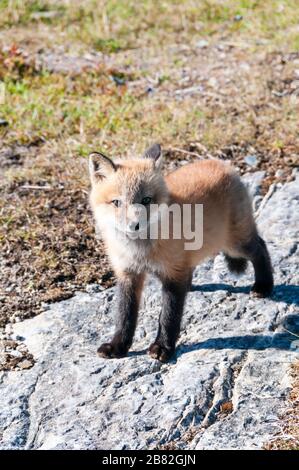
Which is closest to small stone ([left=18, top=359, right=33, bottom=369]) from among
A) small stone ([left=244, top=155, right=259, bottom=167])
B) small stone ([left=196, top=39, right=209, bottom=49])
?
small stone ([left=244, top=155, right=259, bottom=167])

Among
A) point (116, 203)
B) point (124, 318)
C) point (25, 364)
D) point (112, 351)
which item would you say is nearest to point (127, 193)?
point (116, 203)

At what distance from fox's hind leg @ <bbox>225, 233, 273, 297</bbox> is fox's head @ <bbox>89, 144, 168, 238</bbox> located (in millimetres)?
952

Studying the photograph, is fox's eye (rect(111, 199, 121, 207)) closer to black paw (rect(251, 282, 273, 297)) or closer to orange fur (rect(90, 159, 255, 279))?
orange fur (rect(90, 159, 255, 279))

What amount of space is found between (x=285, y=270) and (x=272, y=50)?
13.9ft

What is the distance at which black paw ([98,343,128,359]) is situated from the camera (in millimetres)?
5035

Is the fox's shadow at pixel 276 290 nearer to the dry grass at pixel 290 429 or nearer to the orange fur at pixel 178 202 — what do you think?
the orange fur at pixel 178 202

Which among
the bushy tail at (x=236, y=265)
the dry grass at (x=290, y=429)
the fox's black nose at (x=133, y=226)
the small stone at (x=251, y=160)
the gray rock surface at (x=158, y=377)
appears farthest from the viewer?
the small stone at (x=251, y=160)

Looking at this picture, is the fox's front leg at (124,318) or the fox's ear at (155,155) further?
the fox's ear at (155,155)

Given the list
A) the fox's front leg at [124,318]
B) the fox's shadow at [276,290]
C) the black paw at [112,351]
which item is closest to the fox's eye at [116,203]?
the fox's front leg at [124,318]

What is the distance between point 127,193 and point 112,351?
1.02 m

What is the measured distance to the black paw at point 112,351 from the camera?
16.5 feet

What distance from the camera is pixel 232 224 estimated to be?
563 centimetres

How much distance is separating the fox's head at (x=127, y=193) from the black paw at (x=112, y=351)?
0.73m
